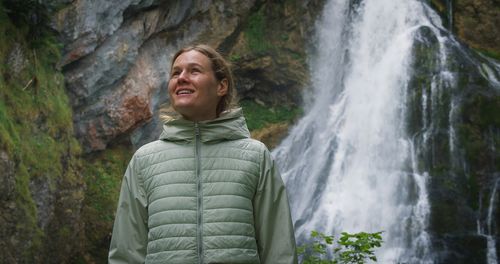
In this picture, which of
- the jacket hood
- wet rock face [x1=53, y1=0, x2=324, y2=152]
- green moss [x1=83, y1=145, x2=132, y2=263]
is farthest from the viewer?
wet rock face [x1=53, y1=0, x2=324, y2=152]

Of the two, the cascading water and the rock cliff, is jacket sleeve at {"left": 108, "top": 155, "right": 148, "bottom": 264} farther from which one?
the cascading water

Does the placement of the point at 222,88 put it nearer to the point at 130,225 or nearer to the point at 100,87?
the point at 130,225

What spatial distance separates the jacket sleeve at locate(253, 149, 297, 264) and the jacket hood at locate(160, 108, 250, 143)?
0.59ft

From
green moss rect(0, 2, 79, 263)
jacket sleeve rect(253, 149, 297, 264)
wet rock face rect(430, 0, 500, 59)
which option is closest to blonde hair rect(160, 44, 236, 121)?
jacket sleeve rect(253, 149, 297, 264)

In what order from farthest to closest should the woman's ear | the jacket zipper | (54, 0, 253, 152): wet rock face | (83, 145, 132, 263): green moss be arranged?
(54, 0, 253, 152): wet rock face, (83, 145, 132, 263): green moss, the woman's ear, the jacket zipper

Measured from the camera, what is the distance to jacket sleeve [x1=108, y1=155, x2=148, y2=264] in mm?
2367

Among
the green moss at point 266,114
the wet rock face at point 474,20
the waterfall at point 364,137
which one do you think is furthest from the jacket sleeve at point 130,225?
the wet rock face at point 474,20

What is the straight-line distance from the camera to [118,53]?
39.0ft

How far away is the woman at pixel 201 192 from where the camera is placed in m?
2.31

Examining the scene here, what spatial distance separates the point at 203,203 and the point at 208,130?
331 mm

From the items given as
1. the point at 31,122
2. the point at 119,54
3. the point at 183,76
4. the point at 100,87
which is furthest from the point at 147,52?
the point at 183,76

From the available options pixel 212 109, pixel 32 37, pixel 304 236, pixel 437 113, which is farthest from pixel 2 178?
pixel 437 113

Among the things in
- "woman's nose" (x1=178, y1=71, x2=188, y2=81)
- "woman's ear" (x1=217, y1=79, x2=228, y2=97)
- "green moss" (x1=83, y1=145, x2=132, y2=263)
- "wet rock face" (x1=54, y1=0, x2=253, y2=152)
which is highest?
"wet rock face" (x1=54, y1=0, x2=253, y2=152)

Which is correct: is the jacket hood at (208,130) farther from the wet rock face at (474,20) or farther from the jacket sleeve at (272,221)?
the wet rock face at (474,20)
